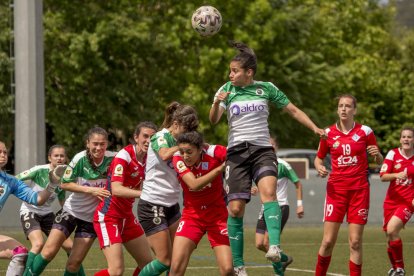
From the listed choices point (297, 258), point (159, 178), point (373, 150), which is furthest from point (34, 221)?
point (297, 258)

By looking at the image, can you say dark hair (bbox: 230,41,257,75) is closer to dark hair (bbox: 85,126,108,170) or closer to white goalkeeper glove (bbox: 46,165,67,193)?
dark hair (bbox: 85,126,108,170)

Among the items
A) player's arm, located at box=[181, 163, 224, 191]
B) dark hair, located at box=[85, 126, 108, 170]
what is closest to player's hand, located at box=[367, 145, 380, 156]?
player's arm, located at box=[181, 163, 224, 191]

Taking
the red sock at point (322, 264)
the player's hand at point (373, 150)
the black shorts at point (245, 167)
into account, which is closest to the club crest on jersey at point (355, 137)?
the player's hand at point (373, 150)

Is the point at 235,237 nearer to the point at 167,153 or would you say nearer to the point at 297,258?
the point at 167,153

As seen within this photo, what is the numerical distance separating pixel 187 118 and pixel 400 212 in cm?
445

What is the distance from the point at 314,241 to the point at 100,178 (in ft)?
32.3

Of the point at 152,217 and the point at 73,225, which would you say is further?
the point at 73,225

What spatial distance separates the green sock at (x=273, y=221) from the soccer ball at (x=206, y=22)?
2.40 m

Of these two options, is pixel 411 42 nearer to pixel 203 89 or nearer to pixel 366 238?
pixel 203 89

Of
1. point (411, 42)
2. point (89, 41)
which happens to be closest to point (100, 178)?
point (89, 41)

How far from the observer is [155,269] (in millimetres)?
11367

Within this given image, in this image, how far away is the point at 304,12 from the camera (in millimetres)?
46219

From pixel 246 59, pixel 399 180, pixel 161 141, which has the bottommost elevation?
pixel 399 180

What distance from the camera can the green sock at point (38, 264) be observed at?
1285 centimetres
